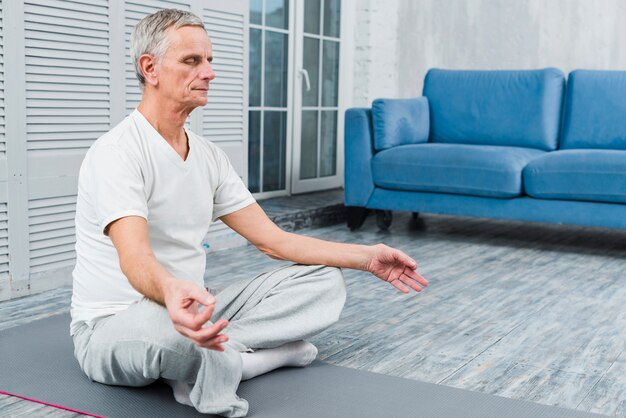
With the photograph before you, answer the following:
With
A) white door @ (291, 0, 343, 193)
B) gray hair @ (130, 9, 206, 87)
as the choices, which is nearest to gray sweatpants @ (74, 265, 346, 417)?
gray hair @ (130, 9, 206, 87)

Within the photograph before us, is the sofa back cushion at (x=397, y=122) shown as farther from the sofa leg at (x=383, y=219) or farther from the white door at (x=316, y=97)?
the white door at (x=316, y=97)

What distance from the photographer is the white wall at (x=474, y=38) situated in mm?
5160

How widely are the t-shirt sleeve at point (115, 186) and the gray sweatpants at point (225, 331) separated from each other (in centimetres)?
18

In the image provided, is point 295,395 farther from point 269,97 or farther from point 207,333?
point 269,97

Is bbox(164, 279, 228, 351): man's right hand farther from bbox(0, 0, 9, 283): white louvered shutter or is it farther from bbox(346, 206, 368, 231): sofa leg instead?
bbox(346, 206, 368, 231): sofa leg

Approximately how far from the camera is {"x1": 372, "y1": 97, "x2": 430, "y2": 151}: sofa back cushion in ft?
13.6

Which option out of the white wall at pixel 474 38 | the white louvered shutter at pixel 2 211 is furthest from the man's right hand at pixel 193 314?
the white wall at pixel 474 38

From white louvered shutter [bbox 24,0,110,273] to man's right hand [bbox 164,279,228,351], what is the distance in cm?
151

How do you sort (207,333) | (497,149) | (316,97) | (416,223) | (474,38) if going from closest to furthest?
(207,333) → (497,149) → (416,223) → (316,97) → (474,38)

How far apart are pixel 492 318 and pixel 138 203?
137cm

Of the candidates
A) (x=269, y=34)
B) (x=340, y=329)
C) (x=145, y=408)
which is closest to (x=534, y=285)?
(x=340, y=329)

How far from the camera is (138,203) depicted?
5.08ft

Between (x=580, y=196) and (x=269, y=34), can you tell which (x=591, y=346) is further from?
(x=269, y=34)

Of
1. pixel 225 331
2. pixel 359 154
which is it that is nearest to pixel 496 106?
pixel 359 154
